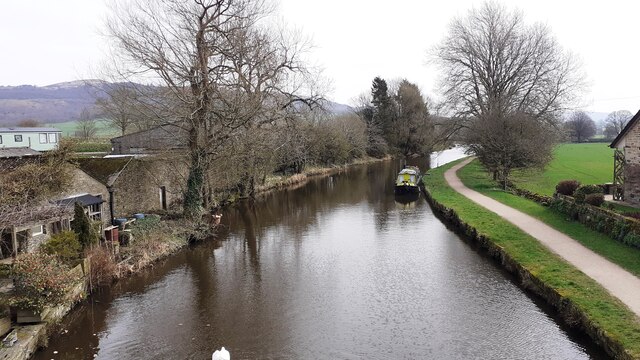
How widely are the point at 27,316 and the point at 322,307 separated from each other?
7068mm

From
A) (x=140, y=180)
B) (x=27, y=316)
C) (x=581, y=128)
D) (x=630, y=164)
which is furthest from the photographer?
(x=581, y=128)

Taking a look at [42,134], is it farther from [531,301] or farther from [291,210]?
[531,301]

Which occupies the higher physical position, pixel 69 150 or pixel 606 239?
pixel 69 150

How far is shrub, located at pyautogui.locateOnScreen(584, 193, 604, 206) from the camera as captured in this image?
19000 millimetres

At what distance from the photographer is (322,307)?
13.0 metres

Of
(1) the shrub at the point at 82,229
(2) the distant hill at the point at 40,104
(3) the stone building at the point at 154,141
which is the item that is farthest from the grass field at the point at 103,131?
(2) the distant hill at the point at 40,104

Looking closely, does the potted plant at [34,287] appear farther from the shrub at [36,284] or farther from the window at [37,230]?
the window at [37,230]

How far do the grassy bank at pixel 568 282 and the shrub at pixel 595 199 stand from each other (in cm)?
320

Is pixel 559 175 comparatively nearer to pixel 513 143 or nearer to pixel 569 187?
pixel 513 143

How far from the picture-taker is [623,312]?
34.0ft

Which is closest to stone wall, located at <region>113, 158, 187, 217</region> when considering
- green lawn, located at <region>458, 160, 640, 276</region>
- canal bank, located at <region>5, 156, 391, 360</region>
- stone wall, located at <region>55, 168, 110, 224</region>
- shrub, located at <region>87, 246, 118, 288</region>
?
stone wall, located at <region>55, 168, 110, 224</region>

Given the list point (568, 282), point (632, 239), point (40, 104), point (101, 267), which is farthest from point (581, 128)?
point (40, 104)

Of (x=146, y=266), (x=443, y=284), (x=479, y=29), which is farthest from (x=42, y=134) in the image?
(x=443, y=284)

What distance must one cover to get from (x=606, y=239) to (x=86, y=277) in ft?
54.7
